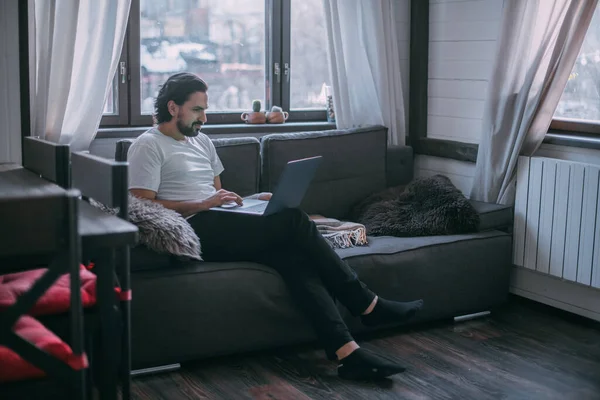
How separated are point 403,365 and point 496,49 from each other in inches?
66.0

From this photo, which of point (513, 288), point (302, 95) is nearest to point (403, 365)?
point (513, 288)

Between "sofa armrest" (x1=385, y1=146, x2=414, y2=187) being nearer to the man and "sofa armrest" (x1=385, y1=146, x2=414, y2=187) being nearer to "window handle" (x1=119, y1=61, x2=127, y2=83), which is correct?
the man

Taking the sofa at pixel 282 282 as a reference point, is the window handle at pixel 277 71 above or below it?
above

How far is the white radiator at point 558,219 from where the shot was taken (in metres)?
3.43

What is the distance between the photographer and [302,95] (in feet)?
14.7

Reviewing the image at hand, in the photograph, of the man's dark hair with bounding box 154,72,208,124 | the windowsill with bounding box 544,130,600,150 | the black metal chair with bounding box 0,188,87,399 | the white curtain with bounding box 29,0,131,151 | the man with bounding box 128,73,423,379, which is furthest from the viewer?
the windowsill with bounding box 544,130,600,150

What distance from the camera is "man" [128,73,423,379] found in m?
3.04

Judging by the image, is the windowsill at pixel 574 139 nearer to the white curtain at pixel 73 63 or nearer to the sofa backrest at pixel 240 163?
the sofa backrest at pixel 240 163

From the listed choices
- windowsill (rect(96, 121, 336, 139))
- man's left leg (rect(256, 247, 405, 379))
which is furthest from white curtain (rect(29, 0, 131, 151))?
man's left leg (rect(256, 247, 405, 379))

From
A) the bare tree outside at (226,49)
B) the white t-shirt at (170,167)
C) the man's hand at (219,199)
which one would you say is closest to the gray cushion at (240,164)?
the white t-shirt at (170,167)

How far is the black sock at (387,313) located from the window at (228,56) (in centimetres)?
153

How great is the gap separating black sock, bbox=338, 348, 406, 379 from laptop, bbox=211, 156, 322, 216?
24.5 inches

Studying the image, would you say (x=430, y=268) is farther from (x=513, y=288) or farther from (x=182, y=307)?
(x=182, y=307)

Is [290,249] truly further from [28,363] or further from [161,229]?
[28,363]
